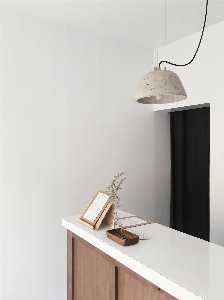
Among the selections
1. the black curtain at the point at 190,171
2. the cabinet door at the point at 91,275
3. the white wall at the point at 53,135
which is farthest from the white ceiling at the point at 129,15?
the cabinet door at the point at 91,275

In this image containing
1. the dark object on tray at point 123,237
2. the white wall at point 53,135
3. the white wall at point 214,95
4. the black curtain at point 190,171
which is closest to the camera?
the dark object on tray at point 123,237

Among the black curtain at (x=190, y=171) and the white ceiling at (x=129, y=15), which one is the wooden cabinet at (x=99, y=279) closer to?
the black curtain at (x=190, y=171)

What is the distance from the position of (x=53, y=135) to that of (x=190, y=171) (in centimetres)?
184

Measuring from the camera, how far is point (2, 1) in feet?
8.78

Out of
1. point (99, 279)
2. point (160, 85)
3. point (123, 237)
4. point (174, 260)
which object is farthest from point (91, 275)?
point (160, 85)

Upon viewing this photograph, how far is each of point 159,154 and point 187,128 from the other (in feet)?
1.64

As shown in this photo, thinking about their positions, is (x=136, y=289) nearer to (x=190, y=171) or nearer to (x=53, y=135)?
(x=53, y=135)

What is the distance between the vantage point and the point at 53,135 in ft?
10.0

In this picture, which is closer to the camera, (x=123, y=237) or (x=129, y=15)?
(x=123, y=237)

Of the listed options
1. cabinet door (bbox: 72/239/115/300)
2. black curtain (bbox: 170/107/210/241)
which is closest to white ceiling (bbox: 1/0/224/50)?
black curtain (bbox: 170/107/210/241)

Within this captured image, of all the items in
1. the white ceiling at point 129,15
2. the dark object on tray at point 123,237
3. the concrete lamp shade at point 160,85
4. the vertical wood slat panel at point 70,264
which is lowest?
the vertical wood slat panel at point 70,264

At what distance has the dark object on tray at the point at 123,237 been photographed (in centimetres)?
178

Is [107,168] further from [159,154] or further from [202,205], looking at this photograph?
[202,205]

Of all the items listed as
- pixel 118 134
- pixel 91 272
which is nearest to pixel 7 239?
pixel 91 272
